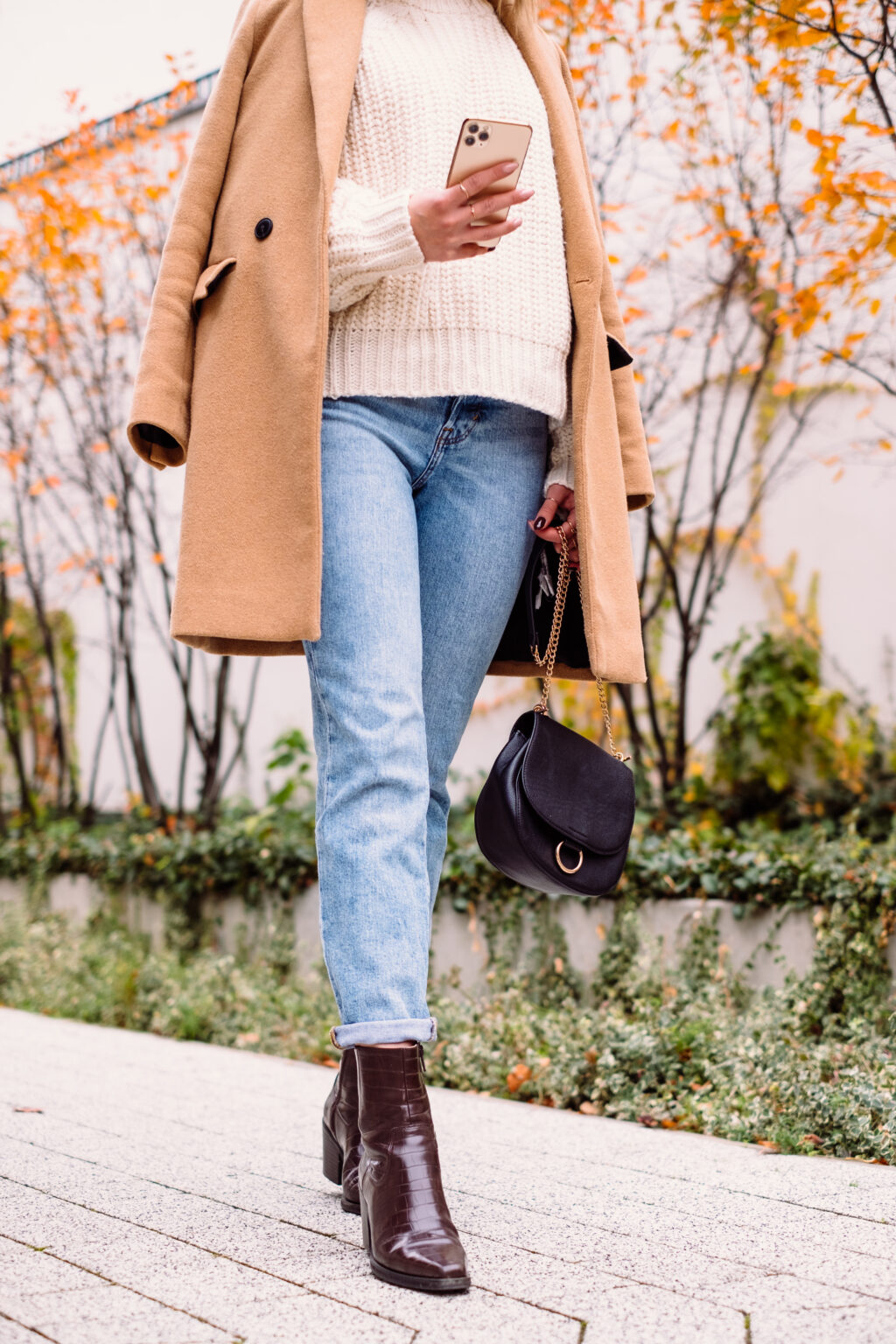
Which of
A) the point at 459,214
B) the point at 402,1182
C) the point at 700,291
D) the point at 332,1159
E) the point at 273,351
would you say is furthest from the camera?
the point at 700,291

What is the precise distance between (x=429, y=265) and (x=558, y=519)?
46cm

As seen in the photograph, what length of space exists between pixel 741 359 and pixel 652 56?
3.85ft

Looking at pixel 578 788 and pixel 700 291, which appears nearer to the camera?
pixel 578 788

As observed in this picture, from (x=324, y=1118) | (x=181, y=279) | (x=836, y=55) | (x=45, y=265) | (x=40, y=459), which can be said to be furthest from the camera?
(x=40, y=459)

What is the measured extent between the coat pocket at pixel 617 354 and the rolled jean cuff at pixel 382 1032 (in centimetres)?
113

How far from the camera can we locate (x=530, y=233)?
1.88 metres

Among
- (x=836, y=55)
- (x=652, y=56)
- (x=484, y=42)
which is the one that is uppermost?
(x=652, y=56)

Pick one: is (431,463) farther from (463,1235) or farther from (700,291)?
(700,291)

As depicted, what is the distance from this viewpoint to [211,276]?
1.79m

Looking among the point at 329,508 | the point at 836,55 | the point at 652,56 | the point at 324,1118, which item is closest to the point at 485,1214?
the point at 324,1118

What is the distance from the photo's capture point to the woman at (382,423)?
1.62m

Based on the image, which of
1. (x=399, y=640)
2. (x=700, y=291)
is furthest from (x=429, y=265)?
(x=700, y=291)

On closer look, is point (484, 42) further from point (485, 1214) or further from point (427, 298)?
point (485, 1214)

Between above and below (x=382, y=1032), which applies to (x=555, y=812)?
above
